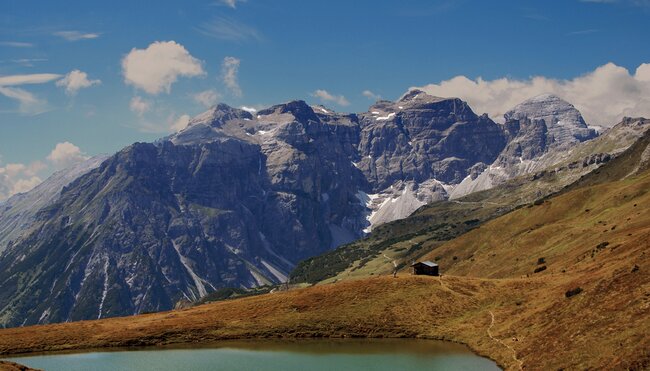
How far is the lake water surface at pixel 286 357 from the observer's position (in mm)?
94125

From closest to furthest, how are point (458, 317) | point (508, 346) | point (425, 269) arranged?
1. point (508, 346)
2. point (458, 317)
3. point (425, 269)

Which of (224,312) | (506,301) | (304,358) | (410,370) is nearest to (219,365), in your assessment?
(304,358)

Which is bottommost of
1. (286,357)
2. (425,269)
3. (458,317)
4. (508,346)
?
(508,346)

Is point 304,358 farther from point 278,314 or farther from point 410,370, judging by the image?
point 278,314

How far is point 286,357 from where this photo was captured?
101500mm

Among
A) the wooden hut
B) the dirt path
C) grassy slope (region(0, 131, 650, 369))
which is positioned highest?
the wooden hut

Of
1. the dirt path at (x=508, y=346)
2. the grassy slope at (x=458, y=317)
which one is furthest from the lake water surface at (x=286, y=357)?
the grassy slope at (x=458, y=317)

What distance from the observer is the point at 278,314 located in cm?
12850

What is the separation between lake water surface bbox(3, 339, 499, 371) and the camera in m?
94.1

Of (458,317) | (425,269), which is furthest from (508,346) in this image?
(425,269)

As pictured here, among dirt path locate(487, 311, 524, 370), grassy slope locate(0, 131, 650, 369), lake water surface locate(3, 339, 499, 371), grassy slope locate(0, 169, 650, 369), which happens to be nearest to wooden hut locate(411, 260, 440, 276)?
grassy slope locate(0, 131, 650, 369)

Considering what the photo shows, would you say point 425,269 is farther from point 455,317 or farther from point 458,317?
point 458,317

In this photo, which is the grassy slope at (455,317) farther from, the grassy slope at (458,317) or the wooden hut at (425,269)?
the wooden hut at (425,269)

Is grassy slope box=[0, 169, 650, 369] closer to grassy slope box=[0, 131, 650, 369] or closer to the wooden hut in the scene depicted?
grassy slope box=[0, 131, 650, 369]
